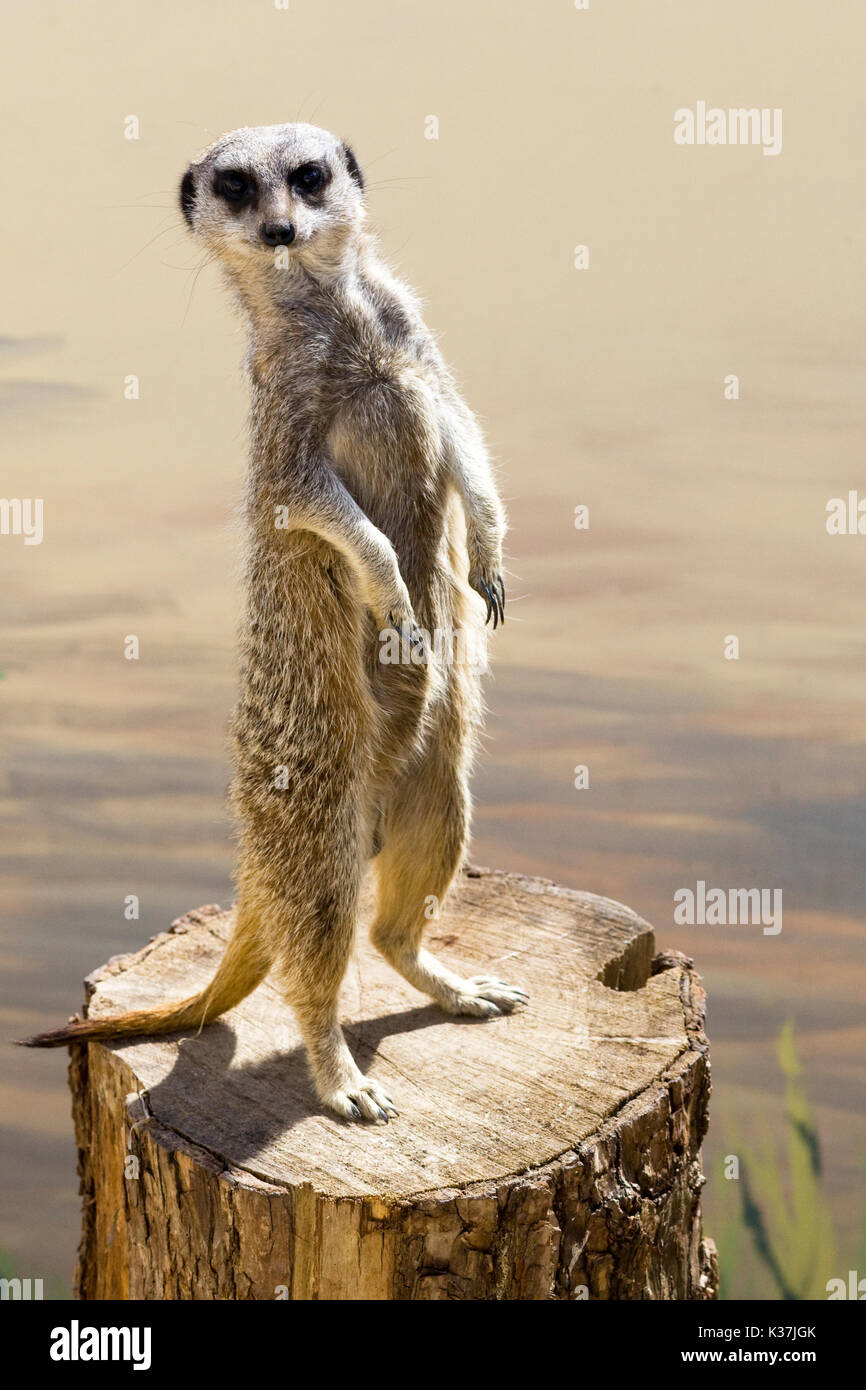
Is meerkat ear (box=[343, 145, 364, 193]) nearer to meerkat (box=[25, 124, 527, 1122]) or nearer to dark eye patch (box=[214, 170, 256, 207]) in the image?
meerkat (box=[25, 124, 527, 1122])

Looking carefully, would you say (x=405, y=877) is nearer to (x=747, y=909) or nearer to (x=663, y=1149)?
(x=663, y=1149)

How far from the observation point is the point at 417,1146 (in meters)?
2.61

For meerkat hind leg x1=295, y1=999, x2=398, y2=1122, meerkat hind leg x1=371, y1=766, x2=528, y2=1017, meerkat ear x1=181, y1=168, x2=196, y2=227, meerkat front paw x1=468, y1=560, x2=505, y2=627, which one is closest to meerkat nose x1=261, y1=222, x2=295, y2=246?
meerkat ear x1=181, y1=168, x2=196, y2=227

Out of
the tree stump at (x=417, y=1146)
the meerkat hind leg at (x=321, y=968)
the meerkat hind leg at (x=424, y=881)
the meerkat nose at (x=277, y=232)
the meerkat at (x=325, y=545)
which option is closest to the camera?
the tree stump at (x=417, y=1146)

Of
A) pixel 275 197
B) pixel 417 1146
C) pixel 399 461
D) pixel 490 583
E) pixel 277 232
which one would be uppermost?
pixel 275 197

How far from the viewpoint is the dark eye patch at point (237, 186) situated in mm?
2686

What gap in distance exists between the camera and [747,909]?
14.2 ft

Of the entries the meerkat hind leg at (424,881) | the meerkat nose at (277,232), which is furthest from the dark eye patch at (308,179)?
the meerkat hind leg at (424,881)

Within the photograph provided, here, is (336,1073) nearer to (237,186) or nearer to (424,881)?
(424,881)

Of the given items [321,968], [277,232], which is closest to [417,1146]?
[321,968]

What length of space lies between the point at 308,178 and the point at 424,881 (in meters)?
1.69

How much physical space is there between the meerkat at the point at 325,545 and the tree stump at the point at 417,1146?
191mm

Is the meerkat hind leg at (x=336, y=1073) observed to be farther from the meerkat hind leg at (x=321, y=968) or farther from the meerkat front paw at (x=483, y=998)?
the meerkat front paw at (x=483, y=998)
